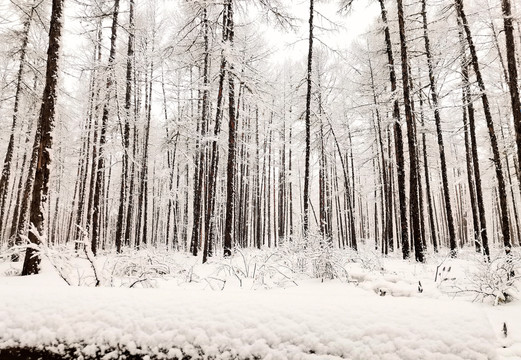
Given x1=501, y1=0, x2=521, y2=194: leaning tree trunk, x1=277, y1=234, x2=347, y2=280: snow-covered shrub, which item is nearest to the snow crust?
x1=277, y1=234, x2=347, y2=280: snow-covered shrub

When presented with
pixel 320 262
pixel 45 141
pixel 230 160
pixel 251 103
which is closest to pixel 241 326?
pixel 320 262

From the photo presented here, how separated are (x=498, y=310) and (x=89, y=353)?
4492 millimetres

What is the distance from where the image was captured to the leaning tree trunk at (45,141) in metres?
6.39

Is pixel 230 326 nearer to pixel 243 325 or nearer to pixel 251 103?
pixel 243 325

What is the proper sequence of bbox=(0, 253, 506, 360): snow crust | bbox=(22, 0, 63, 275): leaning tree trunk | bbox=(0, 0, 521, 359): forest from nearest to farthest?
1. bbox=(0, 253, 506, 360): snow crust
2. bbox=(0, 0, 521, 359): forest
3. bbox=(22, 0, 63, 275): leaning tree trunk

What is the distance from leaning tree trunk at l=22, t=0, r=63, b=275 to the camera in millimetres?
Answer: 6395

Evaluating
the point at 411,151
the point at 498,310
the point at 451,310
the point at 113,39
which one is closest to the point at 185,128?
the point at 113,39

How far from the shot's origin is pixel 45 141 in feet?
21.4

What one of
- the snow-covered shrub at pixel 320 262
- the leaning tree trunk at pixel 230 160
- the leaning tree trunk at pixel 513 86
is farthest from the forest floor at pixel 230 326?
the leaning tree trunk at pixel 230 160

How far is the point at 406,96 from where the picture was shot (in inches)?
364

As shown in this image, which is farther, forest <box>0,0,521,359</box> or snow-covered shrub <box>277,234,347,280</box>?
forest <box>0,0,521,359</box>

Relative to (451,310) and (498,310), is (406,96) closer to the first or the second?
(498,310)

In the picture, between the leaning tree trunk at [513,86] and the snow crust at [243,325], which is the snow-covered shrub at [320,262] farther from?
the leaning tree trunk at [513,86]

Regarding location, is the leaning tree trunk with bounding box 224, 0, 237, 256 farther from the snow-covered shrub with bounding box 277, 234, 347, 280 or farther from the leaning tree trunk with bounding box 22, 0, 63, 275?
the leaning tree trunk with bounding box 22, 0, 63, 275
